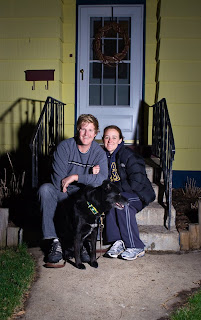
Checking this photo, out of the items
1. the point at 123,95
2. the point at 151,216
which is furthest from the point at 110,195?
the point at 123,95

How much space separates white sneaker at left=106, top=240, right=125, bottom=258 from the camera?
3514 millimetres

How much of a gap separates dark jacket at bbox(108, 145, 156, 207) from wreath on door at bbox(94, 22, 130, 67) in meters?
2.80

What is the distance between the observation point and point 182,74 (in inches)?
223

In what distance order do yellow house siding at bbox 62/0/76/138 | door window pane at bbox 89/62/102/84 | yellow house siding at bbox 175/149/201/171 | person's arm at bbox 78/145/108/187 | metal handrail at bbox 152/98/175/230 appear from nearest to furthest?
person's arm at bbox 78/145/108/187
metal handrail at bbox 152/98/175/230
yellow house siding at bbox 175/149/201/171
yellow house siding at bbox 62/0/76/138
door window pane at bbox 89/62/102/84

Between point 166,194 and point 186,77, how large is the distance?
92.0 inches

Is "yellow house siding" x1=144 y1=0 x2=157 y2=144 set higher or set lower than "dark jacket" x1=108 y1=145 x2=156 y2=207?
higher

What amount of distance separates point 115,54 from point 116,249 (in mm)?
3654

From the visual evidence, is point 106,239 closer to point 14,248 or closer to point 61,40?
point 14,248

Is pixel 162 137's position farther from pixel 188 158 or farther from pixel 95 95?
pixel 95 95

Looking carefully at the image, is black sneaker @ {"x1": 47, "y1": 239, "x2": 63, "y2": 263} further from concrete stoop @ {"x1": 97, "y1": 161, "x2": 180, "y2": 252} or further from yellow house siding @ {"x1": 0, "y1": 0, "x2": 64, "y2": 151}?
yellow house siding @ {"x1": 0, "y1": 0, "x2": 64, "y2": 151}

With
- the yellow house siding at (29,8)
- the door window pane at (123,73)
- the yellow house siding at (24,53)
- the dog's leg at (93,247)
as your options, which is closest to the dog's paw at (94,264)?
the dog's leg at (93,247)

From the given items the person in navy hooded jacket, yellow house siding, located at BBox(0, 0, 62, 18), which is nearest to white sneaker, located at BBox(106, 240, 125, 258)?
the person in navy hooded jacket

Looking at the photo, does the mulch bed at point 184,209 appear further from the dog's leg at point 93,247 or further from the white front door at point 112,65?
the white front door at point 112,65

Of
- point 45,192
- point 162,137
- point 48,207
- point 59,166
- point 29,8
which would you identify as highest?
point 29,8
